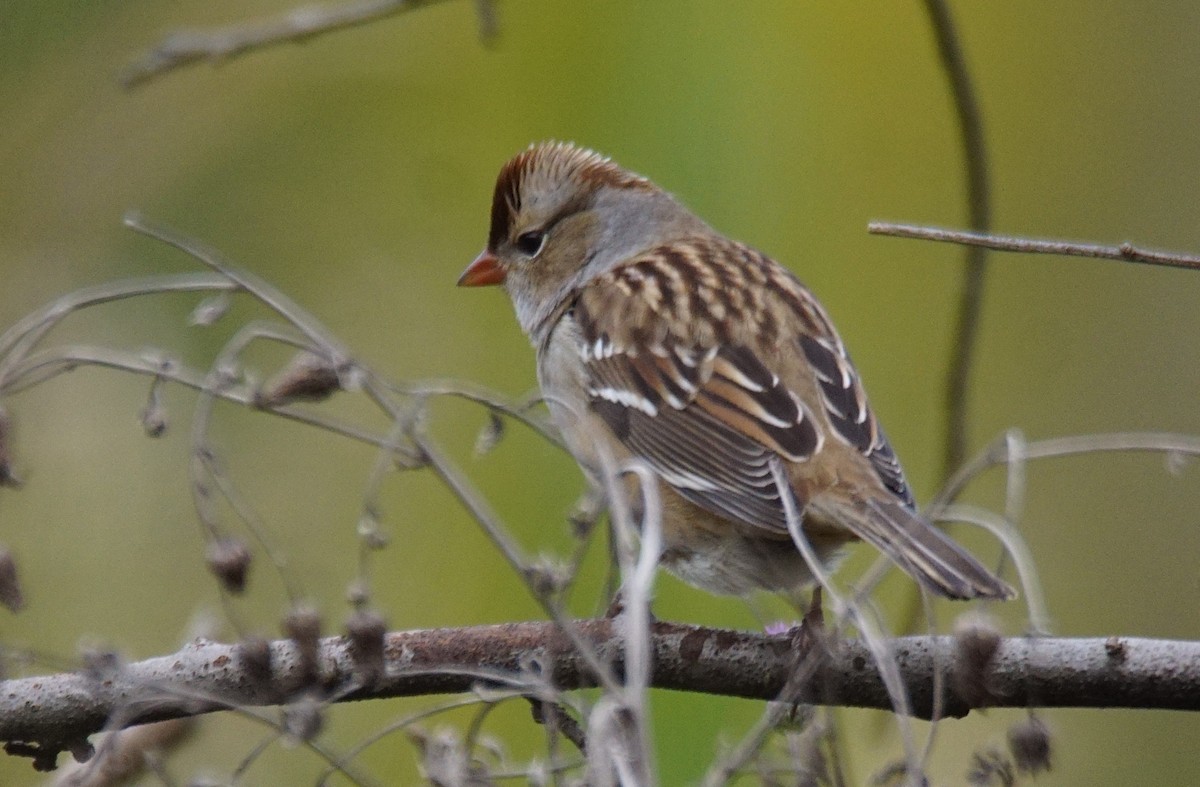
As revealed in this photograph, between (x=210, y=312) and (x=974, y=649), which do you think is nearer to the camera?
(x=974, y=649)

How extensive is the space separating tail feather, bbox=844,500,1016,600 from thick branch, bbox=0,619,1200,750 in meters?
0.09

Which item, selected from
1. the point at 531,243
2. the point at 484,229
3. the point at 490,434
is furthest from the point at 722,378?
the point at 484,229

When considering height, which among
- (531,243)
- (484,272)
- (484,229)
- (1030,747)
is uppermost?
(1030,747)

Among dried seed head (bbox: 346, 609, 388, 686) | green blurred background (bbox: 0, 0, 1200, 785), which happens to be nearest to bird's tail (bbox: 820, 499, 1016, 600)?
dried seed head (bbox: 346, 609, 388, 686)

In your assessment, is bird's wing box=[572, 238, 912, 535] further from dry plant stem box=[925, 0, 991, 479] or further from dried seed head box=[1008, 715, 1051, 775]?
dried seed head box=[1008, 715, 1051, 775]

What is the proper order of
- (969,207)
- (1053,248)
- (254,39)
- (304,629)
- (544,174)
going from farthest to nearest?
1. (544,174)
2. (254,39)
3. (969,207)
4. (304,629)
5. (1053,248)

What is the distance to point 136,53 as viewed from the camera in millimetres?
5465

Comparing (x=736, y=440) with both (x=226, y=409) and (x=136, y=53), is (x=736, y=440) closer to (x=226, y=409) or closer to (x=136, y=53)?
(x=226, y=409)

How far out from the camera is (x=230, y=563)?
6.38 feet

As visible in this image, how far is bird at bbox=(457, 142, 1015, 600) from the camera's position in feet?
10.1

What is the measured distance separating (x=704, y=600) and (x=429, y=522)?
3.48 ft

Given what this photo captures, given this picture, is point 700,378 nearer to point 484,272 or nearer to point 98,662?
point 484,272

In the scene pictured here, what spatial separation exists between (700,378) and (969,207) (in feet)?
2.33

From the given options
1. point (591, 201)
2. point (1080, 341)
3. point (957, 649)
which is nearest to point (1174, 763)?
point (1080, 341)
